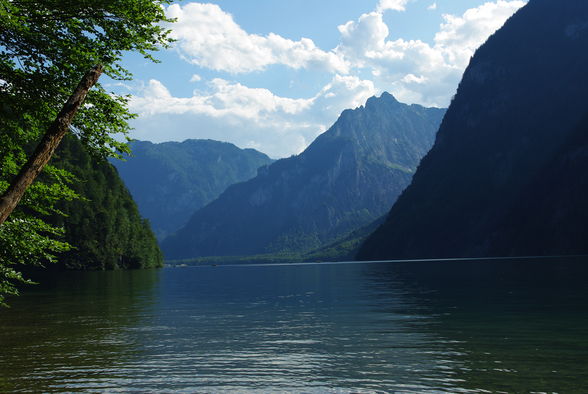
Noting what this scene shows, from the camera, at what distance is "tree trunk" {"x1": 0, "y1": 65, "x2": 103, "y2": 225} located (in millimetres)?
16828

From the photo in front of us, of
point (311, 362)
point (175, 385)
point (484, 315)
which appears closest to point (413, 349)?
point (311, 362)

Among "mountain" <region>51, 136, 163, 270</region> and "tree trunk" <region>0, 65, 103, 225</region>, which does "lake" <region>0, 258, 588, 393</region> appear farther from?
"mountain" <region>51, 136, 163, 270</region>

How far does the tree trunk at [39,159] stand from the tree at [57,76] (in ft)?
0.21

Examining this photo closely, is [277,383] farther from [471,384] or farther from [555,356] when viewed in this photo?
[555,356]

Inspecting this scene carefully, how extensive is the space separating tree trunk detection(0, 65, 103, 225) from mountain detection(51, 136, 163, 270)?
474 feet

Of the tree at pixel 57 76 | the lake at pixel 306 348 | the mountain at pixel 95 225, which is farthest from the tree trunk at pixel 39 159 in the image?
the mountain at pixel 95 225

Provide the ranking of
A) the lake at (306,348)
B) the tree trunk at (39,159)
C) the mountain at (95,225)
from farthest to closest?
1. the mountain at (95,225)
2. the lake at (306,348)
3. the tree trunk at (39,159)

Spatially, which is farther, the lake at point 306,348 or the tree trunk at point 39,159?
the lake at point 306,348

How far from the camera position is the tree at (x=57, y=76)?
780 inches

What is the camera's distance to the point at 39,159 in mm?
17344

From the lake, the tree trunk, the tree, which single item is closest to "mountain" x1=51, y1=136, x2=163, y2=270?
the lake

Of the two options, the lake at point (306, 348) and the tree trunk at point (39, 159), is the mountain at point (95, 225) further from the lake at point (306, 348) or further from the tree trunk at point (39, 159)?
the tree trunk at point (39, 159)

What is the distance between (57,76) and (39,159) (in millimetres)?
5448

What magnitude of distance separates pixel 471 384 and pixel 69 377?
1488 cm
